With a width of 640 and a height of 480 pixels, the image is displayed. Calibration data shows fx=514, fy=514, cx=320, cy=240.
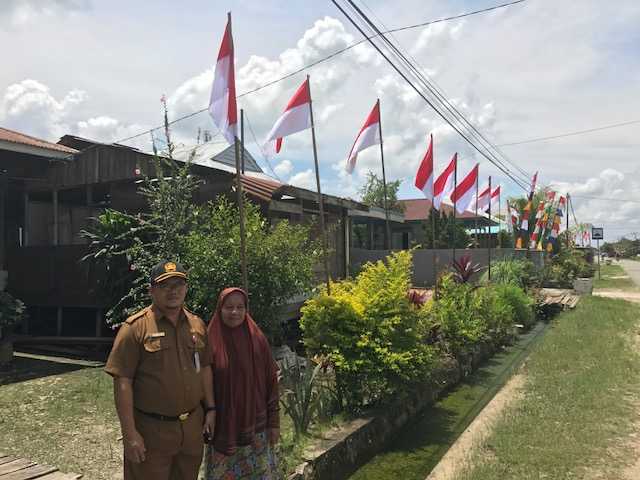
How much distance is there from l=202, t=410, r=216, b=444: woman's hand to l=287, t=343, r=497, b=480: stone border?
987 millimetres

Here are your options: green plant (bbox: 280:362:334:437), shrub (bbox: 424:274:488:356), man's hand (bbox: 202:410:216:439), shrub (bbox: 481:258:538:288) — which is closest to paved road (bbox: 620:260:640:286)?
shrub (bbox: 481:258:538:288)

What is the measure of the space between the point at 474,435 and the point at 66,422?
408 centimetres

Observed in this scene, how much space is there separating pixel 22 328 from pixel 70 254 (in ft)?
6.94

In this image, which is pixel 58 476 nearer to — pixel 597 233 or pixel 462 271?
pixel 462 271

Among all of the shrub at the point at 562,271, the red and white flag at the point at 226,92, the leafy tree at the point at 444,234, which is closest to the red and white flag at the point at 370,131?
the red and white flag at the point at 226,92

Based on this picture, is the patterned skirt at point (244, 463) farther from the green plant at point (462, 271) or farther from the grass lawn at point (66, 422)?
the green plant at point (462, 271)

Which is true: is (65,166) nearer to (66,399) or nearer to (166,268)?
(66,399)

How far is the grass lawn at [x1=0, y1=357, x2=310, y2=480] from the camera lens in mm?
4137

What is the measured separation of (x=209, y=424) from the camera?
9.16ft

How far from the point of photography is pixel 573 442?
15.6 feet

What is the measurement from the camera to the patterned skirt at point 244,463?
9.55 feet

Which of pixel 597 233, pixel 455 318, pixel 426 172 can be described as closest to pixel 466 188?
pixel 426 172

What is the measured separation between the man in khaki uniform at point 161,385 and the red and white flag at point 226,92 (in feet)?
8.76

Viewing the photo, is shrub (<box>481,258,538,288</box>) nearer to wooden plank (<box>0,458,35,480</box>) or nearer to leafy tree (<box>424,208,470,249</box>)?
leafy tree (<box>424,208,470,249</box>)
